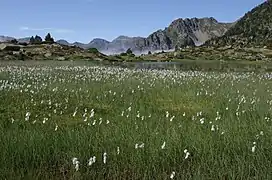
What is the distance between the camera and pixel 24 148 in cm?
789

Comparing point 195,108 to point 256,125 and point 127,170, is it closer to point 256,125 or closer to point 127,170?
point 256,125

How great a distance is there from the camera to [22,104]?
47.0ft

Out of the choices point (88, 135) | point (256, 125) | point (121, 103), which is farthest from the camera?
point (121, 103)

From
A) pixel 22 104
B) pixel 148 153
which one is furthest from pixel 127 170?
pixel 22 104

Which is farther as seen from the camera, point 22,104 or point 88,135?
point 22,104

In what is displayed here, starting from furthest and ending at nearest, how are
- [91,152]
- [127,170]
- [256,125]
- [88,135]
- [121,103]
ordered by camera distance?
[121,103] → [256,125] → [88,135] → [91,152] → [127,170]

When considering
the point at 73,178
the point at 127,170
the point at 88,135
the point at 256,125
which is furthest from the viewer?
the point at 256,125

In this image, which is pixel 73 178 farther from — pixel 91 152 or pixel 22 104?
pixel 22 104

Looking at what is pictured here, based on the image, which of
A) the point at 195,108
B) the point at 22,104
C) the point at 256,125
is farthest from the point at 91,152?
the point at 195,108

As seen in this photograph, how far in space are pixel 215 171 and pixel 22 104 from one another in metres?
9.18

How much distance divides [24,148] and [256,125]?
225 inches

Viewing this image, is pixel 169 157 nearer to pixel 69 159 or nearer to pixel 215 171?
pixel 215 171

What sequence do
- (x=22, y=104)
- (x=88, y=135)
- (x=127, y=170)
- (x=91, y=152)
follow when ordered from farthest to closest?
(x=22, y=104), (x=88, y=135), (x=91, y=152), (x=127, y=170)

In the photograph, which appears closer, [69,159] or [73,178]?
[73,178]
